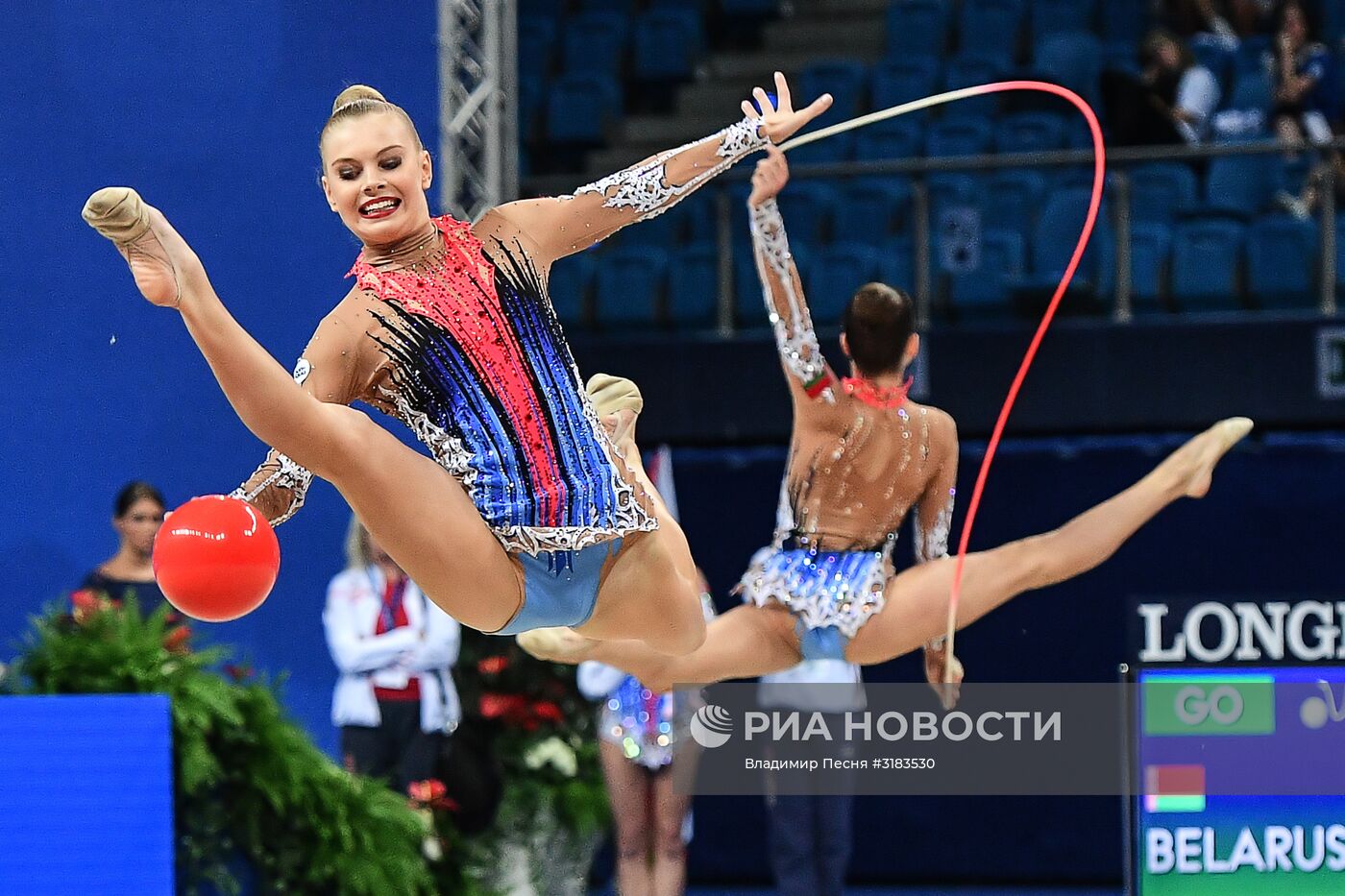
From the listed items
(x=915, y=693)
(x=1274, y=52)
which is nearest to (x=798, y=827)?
(x=915, y=693)

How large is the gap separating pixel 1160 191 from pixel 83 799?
5.56 metres

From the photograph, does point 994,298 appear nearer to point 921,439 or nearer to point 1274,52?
point 1274,52

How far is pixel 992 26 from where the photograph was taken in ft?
32.3

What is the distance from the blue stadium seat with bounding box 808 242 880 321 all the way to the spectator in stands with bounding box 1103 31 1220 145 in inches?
50.5

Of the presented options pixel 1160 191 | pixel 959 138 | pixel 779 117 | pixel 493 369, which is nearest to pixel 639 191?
pixel 779 117

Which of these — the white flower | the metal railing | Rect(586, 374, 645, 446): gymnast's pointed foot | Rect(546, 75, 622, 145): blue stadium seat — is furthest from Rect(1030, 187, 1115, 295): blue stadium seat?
Rect(586, 374, 645, 446): gymnast's pointed foot

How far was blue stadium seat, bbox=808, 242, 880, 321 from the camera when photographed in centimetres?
846

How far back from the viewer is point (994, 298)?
8398mm

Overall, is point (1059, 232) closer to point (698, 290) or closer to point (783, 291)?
point (698, 290)

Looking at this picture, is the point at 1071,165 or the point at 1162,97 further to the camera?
the point at 1162,97

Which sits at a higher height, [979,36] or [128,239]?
[979,36]

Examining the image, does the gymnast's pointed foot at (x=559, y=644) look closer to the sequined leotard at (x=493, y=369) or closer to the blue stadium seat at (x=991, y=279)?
the sequined leotard at (x=493, y=369)

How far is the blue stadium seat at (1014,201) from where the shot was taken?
8609 mm

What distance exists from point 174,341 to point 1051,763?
13.5ft
